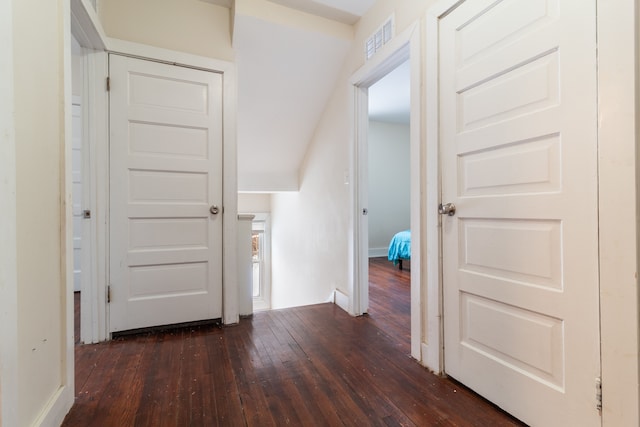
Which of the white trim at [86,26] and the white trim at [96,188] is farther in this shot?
the white trim at [96,188]

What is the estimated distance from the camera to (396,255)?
4199mm

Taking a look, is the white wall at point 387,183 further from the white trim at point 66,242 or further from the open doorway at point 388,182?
the white trim at point 66,242

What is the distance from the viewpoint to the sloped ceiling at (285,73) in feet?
7.40

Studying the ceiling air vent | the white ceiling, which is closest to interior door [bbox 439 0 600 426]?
the ceiling air vent

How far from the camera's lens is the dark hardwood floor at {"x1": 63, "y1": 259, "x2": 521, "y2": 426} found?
1.26 meters

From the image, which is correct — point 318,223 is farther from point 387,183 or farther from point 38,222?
point 387,183

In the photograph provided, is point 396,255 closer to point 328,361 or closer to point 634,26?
point 328,361

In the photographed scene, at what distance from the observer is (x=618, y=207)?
93 centimetres

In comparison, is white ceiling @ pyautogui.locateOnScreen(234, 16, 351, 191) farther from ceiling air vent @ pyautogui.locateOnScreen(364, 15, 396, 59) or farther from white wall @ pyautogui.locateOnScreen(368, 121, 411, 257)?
white wall @ pyautogui.locateOnScreen(368, 121, 411, 257)

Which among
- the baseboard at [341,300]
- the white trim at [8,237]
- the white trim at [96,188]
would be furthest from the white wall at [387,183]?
the white trim at [8,237]

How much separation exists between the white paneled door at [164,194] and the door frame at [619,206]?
2096 millimetres

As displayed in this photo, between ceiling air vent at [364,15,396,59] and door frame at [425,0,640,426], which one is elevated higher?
ceiling air vent at [364,15,396,59]

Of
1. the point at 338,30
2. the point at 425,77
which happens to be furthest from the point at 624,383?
the point at 338,30

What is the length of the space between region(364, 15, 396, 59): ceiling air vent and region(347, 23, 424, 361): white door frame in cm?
5
